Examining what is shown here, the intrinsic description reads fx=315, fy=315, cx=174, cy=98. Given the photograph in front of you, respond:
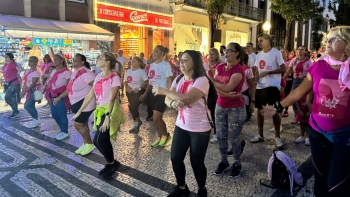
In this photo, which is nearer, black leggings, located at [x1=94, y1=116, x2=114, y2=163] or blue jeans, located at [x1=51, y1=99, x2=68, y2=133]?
black leggings, located at [x1=94, y1=116, x2=114, y2=163]

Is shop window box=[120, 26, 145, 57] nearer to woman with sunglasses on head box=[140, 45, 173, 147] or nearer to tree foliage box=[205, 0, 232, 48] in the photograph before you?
Result: tree foliage box=[205, 0, 232, 48]

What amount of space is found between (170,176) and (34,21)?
420 inches

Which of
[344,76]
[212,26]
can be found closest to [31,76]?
[344,76]

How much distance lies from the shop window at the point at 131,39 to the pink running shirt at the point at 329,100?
15.2 metres

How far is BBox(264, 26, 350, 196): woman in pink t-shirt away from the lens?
2.52m

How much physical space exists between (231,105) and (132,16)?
13826 mm

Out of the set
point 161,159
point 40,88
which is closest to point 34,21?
point 40,88

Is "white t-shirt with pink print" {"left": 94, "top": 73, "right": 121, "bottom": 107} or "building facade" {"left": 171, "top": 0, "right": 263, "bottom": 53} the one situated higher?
"building facade" {"left": 171, "top": 0, "right": 263, "bottom": 53}

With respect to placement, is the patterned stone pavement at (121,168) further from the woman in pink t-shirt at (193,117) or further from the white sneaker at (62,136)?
the woman in pink t-shirt at (193,117)

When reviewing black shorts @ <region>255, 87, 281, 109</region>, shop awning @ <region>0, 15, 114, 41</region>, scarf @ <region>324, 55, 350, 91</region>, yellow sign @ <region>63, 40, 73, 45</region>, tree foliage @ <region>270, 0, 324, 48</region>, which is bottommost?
black shorts @ <region>255, 87, 281, 109</region>

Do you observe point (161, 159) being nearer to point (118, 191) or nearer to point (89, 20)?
point (118, 191)

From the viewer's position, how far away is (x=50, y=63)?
947cm

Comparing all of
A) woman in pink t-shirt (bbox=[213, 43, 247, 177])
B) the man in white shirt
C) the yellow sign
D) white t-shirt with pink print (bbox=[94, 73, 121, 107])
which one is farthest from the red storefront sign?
woman in pink t-shirt (bbox=[213, 43, 247, 177])

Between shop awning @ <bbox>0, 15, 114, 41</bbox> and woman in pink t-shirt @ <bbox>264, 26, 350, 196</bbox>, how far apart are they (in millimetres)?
10883
